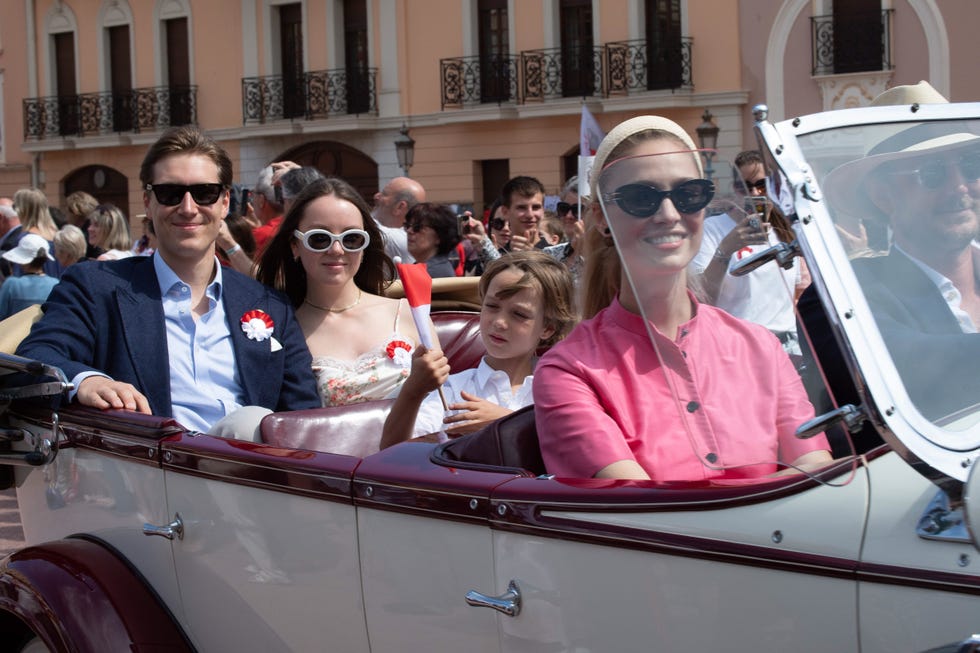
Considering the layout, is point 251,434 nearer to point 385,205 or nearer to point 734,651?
point 734,651

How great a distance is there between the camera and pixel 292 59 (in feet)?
86.0

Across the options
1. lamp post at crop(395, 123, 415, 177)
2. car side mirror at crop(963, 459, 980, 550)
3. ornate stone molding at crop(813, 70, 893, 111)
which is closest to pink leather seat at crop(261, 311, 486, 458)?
car side mirror at crop(963, 459, 980, 550)

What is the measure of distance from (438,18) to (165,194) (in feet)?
70.5

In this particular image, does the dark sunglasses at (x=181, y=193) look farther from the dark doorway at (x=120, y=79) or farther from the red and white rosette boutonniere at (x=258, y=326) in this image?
the dark doorway at (x=120, y=79)

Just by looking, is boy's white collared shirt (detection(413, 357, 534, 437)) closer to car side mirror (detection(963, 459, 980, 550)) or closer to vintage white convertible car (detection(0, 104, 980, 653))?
vintage white convertible car (detection(0, 104, 980, 653))

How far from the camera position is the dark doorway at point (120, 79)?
28031 millimetres

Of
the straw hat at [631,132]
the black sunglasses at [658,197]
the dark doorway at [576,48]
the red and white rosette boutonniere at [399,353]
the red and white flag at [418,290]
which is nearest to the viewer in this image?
the black sunglasses at [658,197]

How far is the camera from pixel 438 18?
2422 centimetres

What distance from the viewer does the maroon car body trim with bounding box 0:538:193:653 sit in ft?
8.81

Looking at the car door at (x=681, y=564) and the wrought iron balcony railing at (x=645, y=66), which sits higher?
the wrought iron balcony railing at (x=645, y=66)

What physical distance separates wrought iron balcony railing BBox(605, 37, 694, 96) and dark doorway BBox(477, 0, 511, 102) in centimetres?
244

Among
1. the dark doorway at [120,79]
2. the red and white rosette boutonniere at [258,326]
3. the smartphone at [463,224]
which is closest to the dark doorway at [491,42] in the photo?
the dark doorway at [120,79]

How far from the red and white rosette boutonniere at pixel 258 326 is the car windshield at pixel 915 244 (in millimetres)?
2160

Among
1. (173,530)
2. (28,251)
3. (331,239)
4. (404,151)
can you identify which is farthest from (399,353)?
(404,151)
